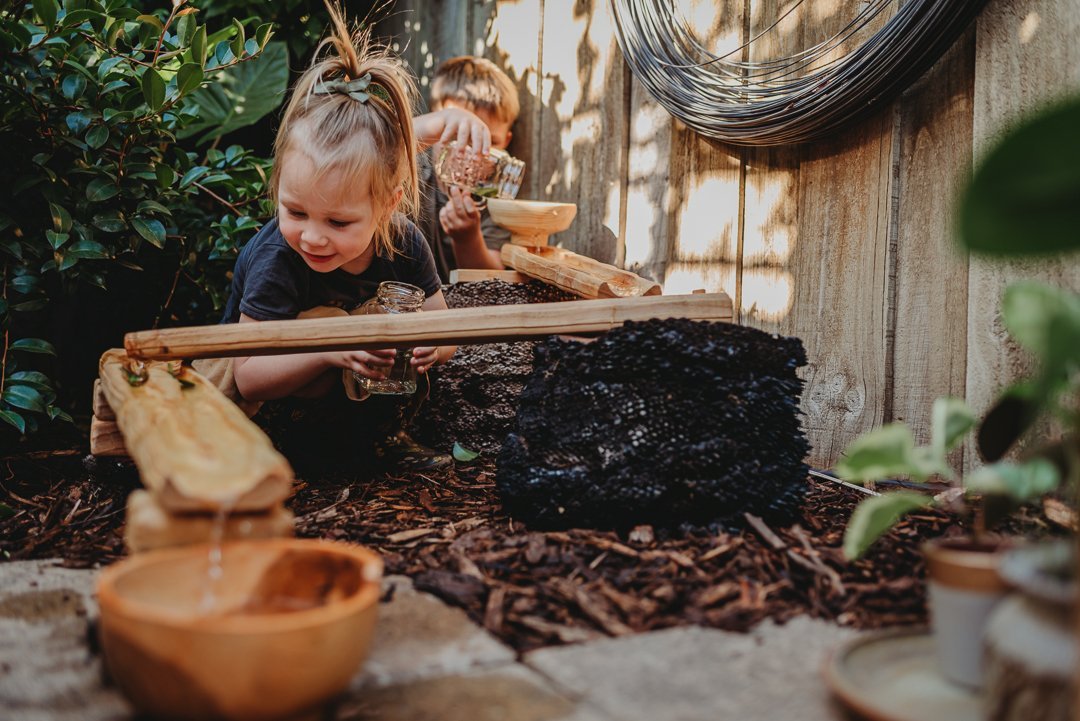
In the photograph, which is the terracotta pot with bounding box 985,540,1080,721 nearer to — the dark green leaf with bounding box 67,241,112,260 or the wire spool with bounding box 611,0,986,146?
the wire spool with bounding box 611,0,986,146

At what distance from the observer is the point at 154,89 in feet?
7.93

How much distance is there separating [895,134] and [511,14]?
7.12ft

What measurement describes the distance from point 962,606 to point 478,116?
2876 millimetres

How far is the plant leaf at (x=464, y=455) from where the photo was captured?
271cm

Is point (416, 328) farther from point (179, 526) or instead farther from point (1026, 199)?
point (1026, 199)

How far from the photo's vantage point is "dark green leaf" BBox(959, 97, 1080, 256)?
0.79 m

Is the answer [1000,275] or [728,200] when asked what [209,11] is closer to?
[728,200]

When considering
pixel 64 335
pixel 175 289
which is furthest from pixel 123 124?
pixel 64 335

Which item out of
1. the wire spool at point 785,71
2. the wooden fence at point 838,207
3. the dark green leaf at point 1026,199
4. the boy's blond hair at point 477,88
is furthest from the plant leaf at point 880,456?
the boy's blond hair at point 477,88

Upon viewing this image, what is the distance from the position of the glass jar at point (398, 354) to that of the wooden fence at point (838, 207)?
1015 millimetres

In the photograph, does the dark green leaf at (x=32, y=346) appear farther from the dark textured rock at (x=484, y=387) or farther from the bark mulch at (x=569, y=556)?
the dark textured rock at (x=484, y=387)

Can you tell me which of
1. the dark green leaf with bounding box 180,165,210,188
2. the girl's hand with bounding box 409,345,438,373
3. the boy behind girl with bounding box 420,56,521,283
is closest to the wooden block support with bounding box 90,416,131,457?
the girl's hand with bounding box 409,345,438,373

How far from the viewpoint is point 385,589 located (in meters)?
1.51

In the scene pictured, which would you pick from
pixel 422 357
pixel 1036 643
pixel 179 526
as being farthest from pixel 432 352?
pixel 1036 643
